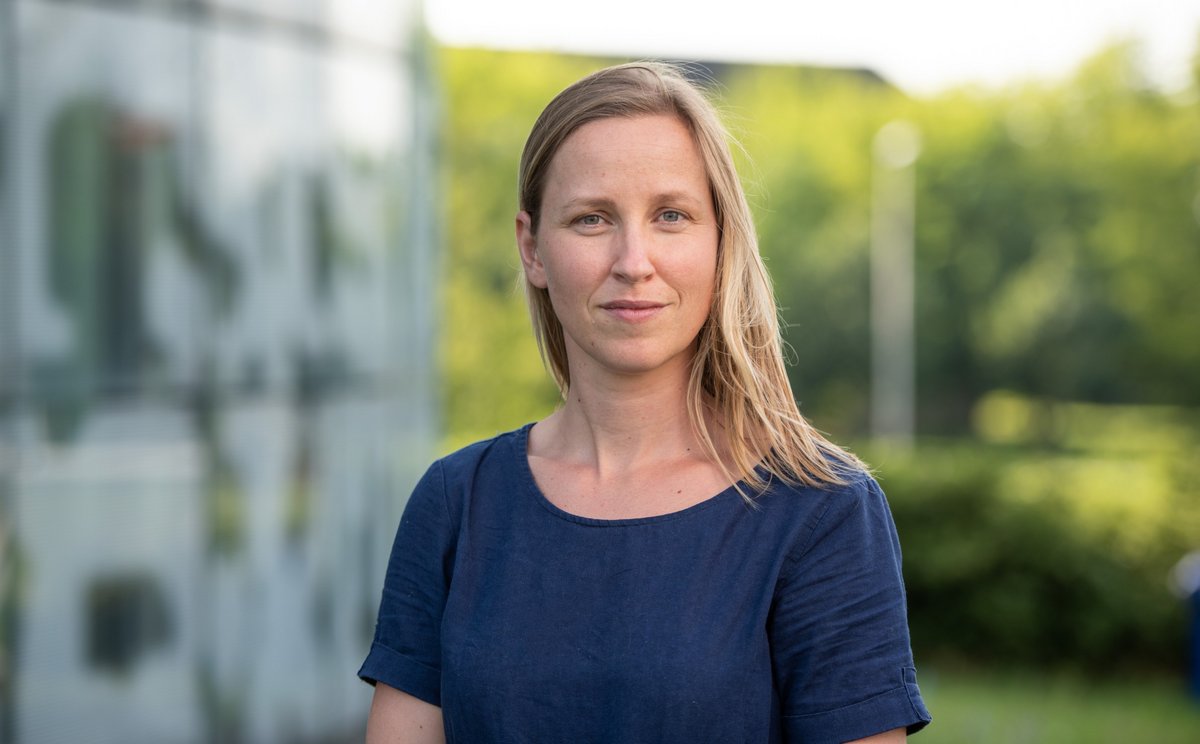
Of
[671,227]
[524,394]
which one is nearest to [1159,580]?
[671,227]

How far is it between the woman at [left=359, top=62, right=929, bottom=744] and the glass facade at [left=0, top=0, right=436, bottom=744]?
4.17 metres

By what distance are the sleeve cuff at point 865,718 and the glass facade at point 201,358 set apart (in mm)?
4599

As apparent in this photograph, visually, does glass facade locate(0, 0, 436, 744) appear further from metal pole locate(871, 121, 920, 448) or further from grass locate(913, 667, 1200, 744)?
metal pole locate(871, 121, 920, 448)

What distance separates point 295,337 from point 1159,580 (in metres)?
8.51

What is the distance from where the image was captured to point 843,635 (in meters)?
1.89

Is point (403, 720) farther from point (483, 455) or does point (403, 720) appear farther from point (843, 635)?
point (843, 635)

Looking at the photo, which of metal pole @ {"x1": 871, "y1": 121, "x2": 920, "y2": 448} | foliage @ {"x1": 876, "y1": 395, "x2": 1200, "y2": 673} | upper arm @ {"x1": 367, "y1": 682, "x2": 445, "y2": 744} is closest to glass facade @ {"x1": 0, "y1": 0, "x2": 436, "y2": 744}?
upper arm @ {"x1": 367, "y1": 682, "x2": 445, "y2": 744}

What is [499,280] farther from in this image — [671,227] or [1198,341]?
[671,227]

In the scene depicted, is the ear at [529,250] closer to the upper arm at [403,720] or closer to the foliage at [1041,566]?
the upper arm at [403,720]

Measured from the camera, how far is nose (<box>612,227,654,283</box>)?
1.99 metres

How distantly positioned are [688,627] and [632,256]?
472mm

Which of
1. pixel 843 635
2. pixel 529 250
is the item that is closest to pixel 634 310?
pixel 529 250

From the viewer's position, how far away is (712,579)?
194 centimetres

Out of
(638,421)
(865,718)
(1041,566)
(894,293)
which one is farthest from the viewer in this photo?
(894,293)
